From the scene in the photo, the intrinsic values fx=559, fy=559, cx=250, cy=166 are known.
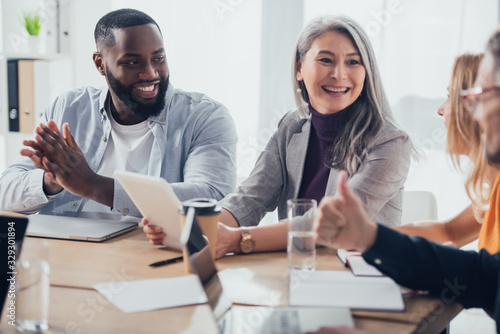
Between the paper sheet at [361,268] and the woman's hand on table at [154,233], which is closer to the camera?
the paper sheet at [361,268]

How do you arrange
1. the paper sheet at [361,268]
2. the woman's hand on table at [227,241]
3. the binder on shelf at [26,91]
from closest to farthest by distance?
1. the paper sheet at [361,268]
2. the woman's hand on table at [227,241]
3. the binder on shelf at [26,91]

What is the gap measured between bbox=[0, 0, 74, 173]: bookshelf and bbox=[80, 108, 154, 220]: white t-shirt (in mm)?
963

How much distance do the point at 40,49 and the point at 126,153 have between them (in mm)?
1286

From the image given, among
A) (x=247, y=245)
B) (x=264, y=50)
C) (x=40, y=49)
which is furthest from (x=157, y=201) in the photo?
(x=40, y=49)

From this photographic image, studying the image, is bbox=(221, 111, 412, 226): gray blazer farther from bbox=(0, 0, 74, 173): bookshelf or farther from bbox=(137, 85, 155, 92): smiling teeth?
bbox=(0, 0, 74, 173): bookshelf

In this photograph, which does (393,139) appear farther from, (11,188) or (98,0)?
(98,0)

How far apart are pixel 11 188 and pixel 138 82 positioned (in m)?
0.62

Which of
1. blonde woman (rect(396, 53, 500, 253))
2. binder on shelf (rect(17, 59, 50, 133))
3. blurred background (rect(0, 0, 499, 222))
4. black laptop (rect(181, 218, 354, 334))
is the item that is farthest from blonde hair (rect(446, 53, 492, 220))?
binder on shelf (rect(17, 59, 50, 133))

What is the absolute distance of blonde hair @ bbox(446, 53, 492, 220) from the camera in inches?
56.0

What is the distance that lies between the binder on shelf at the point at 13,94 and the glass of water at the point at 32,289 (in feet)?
7.24

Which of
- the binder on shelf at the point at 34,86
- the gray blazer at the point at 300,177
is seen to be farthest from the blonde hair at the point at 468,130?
the binder on shelf at the point at 34,86

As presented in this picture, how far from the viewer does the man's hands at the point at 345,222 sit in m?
1.13

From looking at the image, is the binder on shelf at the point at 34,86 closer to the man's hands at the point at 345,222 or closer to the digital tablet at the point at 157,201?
the digital tablet at the point at 157,201

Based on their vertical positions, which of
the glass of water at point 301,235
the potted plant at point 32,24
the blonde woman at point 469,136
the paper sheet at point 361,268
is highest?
the potted plant at point 32,24
